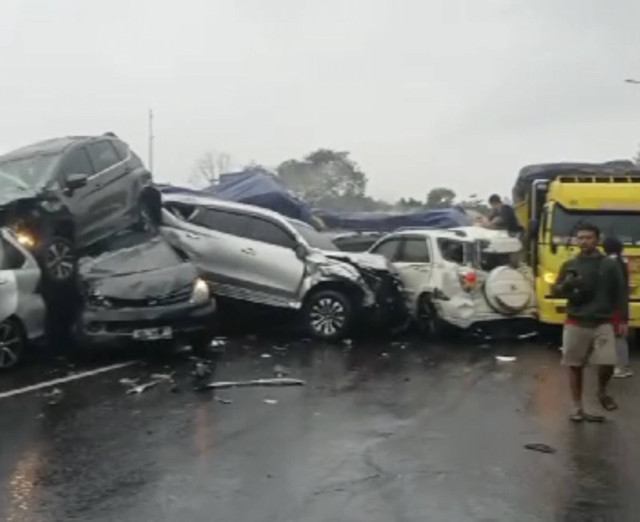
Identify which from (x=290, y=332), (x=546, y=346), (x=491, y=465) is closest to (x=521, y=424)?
(x=491, y=465)

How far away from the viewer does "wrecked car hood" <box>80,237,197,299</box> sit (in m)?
12.7

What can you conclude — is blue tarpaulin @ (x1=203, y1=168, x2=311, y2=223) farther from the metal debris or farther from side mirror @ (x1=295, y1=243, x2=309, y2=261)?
the metal debris

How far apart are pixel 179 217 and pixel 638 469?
31.5 feet

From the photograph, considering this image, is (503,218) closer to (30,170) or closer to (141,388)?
(30,170)

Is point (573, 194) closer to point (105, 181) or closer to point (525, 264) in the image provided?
point (525, 264)

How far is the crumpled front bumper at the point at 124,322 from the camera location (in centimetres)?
1235

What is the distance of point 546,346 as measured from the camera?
1462 centimetres

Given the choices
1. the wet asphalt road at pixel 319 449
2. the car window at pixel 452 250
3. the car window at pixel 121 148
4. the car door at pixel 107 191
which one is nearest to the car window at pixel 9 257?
the wet asphalt road at pixel 319 449

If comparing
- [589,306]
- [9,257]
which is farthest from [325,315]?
[589,306]

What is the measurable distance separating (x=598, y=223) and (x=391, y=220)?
12.6m

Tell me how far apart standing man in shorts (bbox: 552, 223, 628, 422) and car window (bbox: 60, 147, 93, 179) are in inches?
303

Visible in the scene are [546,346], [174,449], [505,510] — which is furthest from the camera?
[546,346]

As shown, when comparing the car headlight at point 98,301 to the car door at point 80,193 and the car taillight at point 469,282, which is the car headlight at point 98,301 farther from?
the car taillight at point 469,282

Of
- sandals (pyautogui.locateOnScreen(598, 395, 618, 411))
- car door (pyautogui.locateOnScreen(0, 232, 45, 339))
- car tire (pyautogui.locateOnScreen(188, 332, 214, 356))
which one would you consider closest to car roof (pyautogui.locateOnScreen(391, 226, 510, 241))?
car tire (pyautogui.locateOnScreen(188, 332, 214, 356))
